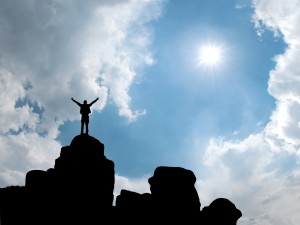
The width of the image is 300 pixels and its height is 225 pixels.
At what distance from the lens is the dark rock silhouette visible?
34.2 metres

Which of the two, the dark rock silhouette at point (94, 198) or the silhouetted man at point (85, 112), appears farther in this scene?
the silhouetted man at point (85, 112)

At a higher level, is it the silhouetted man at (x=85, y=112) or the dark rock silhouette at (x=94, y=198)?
the silhouetted man at (x=85, y=112)

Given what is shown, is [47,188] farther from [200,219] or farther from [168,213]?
[200,219]

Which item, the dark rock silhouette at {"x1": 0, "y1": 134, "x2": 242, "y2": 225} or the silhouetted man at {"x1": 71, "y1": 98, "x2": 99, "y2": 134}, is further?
the silhouetted man at {"x1": 71, "y1": 98, "x2": 99, "y2": 134}

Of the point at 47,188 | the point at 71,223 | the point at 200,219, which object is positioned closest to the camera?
the point at 71,223

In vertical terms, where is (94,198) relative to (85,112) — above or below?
below

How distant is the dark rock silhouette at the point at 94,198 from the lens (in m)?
34.2

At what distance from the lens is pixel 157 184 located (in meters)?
39.0

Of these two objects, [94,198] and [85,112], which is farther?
[85,112]

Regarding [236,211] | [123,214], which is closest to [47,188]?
[123,214]

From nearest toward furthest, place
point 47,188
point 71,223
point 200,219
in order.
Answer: point 71,223 → point 47,188 → point 200,219

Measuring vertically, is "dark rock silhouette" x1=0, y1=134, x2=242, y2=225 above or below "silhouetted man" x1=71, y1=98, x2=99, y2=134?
below

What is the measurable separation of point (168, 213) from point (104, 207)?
7554 millimetres

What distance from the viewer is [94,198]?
35.0m
